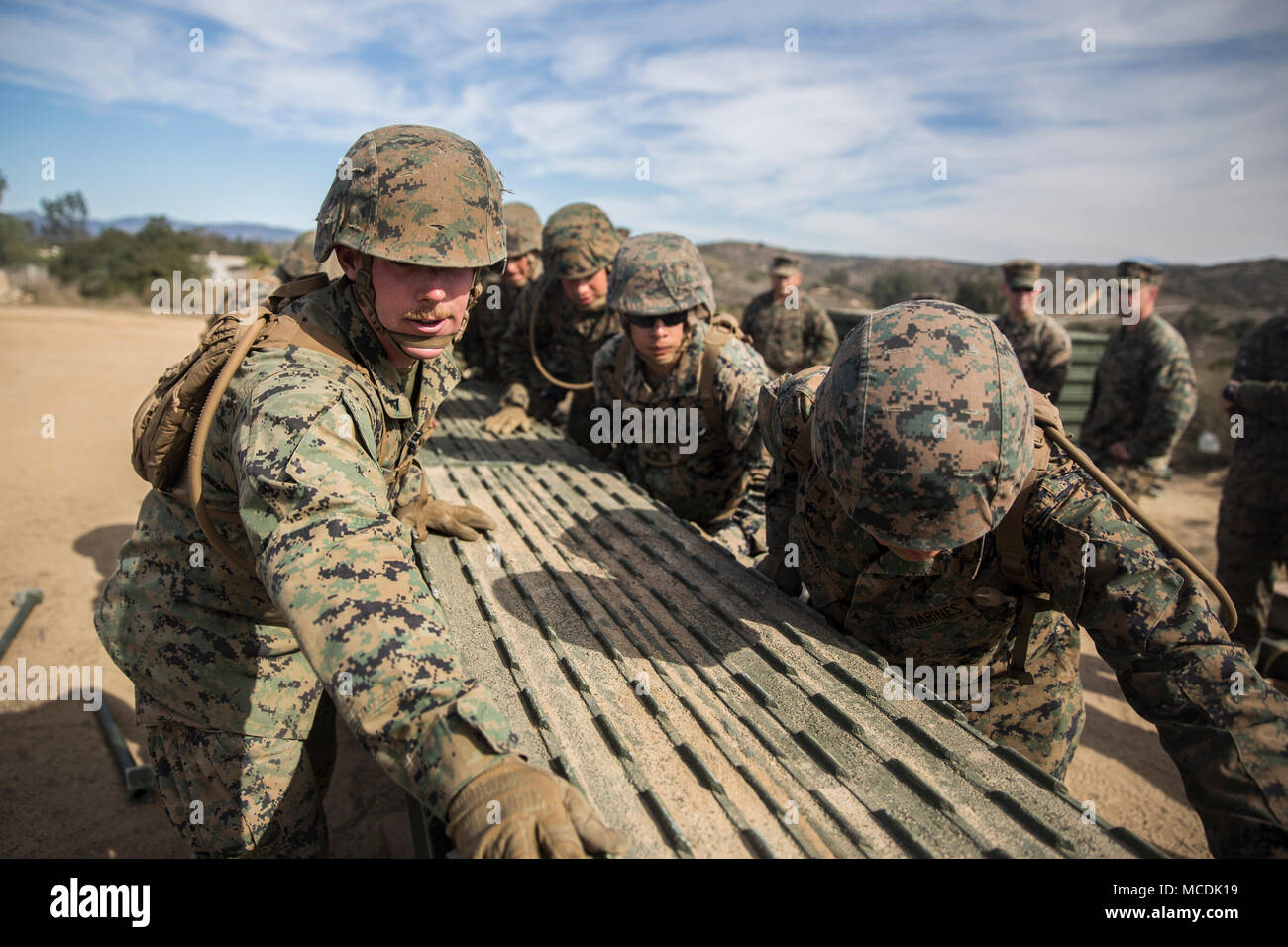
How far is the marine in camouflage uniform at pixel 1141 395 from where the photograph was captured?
573cm

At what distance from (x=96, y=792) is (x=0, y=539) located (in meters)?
3.76

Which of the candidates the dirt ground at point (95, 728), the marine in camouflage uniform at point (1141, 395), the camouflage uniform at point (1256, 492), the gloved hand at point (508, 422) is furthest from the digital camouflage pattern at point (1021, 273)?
the gloved hand at point (508, 422)

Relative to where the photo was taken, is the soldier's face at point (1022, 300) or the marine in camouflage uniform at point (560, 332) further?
the soldier's face at point (1022, 300)

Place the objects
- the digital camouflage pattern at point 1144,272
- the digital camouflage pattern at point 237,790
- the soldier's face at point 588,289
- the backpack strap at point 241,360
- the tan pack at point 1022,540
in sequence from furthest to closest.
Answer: the digital camouflage pattern at point 1144,272 → the soldier's face at point 588,289 → the digital camouflage pattern at point 237,790 → the tan pack at point 1022,540 → the backpack strap at point 241,360

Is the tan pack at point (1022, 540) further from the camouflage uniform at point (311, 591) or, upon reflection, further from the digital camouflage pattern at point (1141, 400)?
the digital camouflage pattern at point (1141, 400)

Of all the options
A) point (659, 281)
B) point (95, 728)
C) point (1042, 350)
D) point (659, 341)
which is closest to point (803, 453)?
point (659, 341)

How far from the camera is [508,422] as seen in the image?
202 inches

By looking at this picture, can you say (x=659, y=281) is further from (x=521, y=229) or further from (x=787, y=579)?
(x=521, y=229)

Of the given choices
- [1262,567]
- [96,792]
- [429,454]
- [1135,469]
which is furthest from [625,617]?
[1135,469]

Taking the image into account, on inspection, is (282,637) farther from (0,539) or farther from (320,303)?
(0,539)

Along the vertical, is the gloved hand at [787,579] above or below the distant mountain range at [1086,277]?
below

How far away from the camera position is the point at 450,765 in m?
1.29

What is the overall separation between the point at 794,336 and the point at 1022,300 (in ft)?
8.50

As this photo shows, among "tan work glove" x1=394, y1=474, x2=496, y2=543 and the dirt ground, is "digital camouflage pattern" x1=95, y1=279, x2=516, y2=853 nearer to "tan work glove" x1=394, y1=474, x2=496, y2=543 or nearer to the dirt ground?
"tan work glove" x1=394, y1=474, x2=496, y2=543
